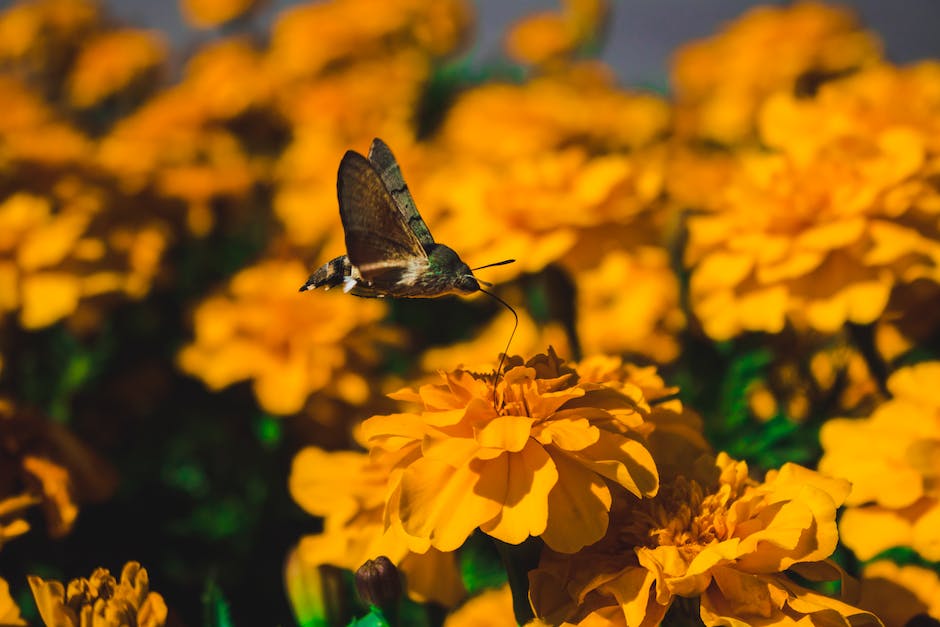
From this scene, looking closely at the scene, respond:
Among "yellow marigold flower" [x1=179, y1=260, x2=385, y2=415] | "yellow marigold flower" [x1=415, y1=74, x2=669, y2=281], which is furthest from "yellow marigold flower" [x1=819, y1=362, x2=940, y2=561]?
"yellow marigold flower" [x1=179, y1=260, x2=385, y2=415]

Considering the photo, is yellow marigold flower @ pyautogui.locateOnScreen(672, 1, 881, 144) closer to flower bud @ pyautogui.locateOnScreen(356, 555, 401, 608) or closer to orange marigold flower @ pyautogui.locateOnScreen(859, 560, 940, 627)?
orange marigold flower @ pyautogui.locateOnScreen(859, 560, 940, 627)

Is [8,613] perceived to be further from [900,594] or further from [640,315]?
[640,315]

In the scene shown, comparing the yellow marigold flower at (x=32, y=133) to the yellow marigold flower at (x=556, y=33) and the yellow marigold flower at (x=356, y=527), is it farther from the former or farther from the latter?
the yellow marigold flower at (x=556, y=33)

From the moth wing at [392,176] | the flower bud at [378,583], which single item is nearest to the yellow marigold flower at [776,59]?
the moth wing at [392,176]

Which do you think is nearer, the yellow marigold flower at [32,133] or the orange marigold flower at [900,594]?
the orange marigold flower at [900,594]

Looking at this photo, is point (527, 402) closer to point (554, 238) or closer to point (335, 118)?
point (554, 238)
